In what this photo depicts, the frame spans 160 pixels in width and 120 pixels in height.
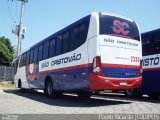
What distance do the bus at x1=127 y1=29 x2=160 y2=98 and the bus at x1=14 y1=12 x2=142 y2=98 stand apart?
1603mm

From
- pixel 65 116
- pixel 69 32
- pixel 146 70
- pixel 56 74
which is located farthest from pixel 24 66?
pixel 65 116

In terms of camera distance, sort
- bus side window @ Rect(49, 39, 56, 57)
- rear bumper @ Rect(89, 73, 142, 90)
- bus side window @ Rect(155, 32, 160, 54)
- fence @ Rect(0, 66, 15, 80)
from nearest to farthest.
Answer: rear bumper @ Rect(89, 73, 142, 90) < bus side window @ Rect(155, 32, 160, 54) < bus side window @ Rect(49, 39, 56, 57) < fence @ Rect(0, 66, 15, 80)

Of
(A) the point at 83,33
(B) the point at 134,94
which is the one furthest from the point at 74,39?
(B) the point at 134,94

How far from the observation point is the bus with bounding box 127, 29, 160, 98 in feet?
41.7

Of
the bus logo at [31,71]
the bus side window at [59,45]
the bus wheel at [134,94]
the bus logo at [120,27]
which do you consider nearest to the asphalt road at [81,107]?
the bus wheel at [134,94]

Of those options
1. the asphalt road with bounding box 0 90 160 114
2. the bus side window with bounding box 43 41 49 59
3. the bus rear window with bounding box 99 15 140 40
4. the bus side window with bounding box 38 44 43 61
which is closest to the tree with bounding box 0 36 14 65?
the bus side window with bounding box 38 44 43 61

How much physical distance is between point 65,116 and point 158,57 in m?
6.26

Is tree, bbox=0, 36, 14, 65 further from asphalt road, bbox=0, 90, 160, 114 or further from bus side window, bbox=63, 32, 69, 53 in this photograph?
asphalt road, bbox=0, 90, 160, 114

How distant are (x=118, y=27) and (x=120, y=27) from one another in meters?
0.11

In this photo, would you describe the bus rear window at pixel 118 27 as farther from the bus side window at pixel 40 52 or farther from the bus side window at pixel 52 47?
the bus side window at pixel 40 52

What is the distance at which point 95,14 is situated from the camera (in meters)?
10.7

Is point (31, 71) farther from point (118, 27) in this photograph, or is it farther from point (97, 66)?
Result: point (97, 66)

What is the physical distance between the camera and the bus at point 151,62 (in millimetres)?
12703

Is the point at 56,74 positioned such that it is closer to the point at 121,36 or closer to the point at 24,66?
the point at 121,36
